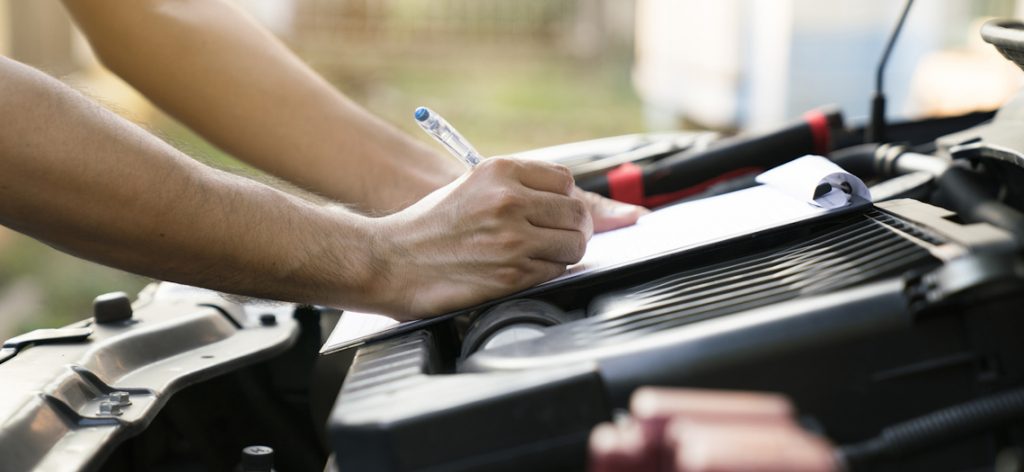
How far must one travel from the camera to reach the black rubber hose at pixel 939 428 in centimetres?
58

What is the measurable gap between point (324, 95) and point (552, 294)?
1.92ft

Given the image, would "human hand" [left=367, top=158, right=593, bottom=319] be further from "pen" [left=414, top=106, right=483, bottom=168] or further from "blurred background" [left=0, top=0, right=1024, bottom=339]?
"blurred background" [left=0, top=0, right=1024, bottom=339]

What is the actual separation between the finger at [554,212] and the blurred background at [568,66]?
331 mm


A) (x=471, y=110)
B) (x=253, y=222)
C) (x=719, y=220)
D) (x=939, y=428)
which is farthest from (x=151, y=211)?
(x=471, y=110)

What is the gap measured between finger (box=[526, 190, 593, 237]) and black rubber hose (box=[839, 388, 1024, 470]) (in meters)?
0.42

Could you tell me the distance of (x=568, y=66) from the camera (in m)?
9.41

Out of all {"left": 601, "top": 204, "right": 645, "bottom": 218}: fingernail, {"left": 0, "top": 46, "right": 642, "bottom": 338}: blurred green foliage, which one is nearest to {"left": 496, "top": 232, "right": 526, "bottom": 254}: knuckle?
{"left": 601, "top": 204, "right": 645, "bottom": 218}: fingernail

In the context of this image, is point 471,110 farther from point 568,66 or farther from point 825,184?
point 825,184

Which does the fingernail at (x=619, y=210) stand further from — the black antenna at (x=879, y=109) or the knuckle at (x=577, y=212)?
the black antenna at (x=879, y=109)

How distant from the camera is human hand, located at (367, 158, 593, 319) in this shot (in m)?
0.91

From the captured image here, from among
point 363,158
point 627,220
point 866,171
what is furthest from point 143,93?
point 866,171

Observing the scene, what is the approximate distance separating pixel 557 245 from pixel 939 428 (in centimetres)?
42

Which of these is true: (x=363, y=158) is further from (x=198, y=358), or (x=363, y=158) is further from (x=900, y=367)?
(x=900, y=367)

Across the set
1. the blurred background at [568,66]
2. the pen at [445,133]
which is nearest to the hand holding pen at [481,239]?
the pen at [445,133]
